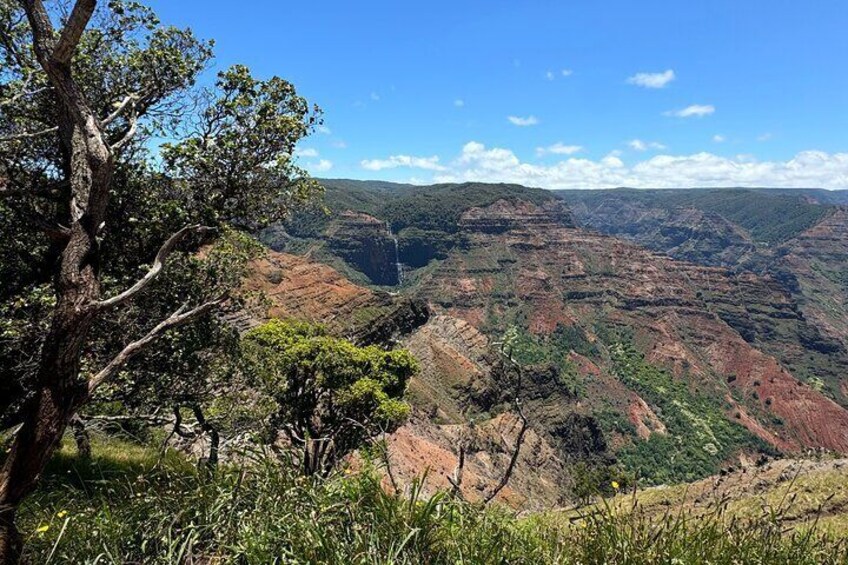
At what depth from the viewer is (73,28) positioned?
6.05 m

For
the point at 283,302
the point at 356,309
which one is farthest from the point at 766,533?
the point at 356,309

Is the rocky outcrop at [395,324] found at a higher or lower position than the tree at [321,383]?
lower

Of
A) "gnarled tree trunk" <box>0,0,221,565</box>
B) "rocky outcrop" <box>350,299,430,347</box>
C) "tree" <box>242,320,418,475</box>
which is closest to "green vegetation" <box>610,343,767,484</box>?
"rocky outcrop" <box>350,299,430,347</box>

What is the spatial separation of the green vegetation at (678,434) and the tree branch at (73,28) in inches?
4429

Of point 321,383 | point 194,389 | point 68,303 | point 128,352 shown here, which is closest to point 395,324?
point 321,383

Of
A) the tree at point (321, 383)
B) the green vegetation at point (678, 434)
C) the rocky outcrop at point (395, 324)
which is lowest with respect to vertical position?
the green vegetation at point (678, 434)

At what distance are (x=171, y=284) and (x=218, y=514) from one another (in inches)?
343

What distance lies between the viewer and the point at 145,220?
1188 cm

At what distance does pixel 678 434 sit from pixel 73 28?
15677 centimetres

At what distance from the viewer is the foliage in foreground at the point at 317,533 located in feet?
14.4

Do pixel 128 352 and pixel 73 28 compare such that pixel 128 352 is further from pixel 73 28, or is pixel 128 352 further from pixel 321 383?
pixel 321 383

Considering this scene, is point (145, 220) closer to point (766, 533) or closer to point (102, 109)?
point (102, 109)

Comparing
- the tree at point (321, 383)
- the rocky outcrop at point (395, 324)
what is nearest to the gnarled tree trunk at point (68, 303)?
the tree at point (321, 383)

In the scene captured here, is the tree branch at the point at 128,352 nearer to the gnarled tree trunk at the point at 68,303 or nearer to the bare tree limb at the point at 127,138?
the gnarled tree trunk at the point at 68,303
